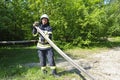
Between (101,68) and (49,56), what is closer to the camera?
(49,56)

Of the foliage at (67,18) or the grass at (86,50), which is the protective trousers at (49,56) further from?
the foliage at (67,18)

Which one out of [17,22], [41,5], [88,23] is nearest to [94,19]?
[88,23]

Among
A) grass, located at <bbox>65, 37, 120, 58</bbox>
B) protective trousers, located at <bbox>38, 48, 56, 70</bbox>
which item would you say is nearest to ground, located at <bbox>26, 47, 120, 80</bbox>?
protective trousers, located at <bbox>38, 48, 56, 70</bbox>

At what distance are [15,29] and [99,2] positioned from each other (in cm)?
614

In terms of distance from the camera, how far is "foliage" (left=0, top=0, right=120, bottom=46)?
17.1 metres

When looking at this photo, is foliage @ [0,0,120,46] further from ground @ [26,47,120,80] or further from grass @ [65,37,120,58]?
ground @ [26,47,120,80]

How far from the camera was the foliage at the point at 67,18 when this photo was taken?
1709 centimetres

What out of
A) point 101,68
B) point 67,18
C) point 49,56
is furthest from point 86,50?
point 49,56

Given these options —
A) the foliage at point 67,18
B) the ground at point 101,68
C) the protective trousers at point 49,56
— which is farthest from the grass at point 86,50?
the protective trousers at point 49,56

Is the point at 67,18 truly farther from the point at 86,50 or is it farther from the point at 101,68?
the point at 101,68

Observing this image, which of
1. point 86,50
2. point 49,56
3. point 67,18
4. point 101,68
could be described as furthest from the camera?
point 67,18

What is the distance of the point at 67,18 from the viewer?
1738 cm

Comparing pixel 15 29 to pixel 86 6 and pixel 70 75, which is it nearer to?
pixel 86 6

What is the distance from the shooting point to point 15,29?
18.4 meters
